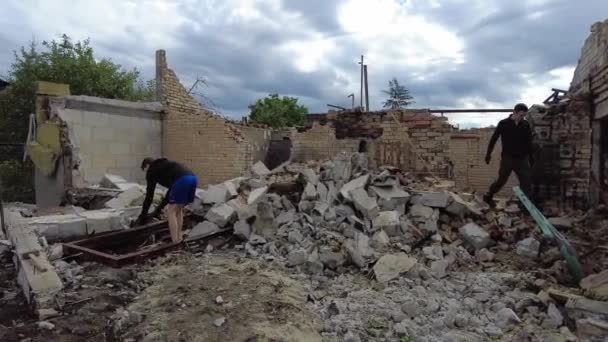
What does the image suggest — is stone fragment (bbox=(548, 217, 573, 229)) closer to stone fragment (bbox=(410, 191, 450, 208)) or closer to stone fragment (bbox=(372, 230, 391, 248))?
stone fragment (bbox=(410, 191, 450, 208))

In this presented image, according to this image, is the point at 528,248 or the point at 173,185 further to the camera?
the point at 173,185

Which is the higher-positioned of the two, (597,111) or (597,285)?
(597,111)

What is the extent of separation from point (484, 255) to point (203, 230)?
350 cm

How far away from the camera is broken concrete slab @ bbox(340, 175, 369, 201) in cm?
557

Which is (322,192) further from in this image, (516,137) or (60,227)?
(60,227)

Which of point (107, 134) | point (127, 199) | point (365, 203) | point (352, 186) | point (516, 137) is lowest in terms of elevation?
point (127, 199)

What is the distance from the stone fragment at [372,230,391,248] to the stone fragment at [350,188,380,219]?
372mm

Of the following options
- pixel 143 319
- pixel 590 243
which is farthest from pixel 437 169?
pixel 143 319

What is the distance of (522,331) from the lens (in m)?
3.05

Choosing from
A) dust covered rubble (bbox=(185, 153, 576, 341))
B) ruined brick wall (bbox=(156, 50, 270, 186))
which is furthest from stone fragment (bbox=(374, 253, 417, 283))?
ruined brick wall (bbox=(156, 50, 270, 186))

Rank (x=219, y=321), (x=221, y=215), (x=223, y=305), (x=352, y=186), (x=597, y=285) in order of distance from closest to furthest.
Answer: (x=219, y=321) < (x=597, y=285) < (x=223, y=305) < (x=221, y=215) < (x=352, y=186)

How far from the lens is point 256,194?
6.03 metres

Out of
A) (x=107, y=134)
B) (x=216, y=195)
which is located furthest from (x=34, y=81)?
(x=216, y=195)

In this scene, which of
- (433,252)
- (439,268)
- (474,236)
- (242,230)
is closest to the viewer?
(439,268)
